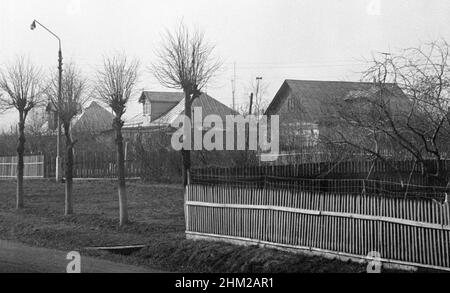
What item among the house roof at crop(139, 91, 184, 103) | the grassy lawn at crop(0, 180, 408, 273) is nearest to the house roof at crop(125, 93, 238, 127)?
the house roof at crop(139, 91, 184, 103)

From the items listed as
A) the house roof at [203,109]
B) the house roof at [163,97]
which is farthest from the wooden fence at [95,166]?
the house roof at [163,97]

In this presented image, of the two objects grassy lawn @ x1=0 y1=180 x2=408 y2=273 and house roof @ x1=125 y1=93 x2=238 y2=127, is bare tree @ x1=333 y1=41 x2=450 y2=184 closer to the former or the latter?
grassy lawn @ x1=0 y1=180 x2=408 y2=273

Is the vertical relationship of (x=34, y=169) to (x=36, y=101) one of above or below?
below

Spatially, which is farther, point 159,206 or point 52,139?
point 52,139

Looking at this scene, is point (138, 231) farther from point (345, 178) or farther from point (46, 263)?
point (345, 178)

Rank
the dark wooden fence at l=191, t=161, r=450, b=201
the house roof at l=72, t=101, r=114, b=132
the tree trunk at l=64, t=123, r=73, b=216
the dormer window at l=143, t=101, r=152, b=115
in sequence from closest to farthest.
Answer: the dark wooden fence at l=191, t=161, r=450, b=201
the tree trunk at l=64, t=123, r=73, b=216
the house roof at l=72, t=101, r=114, b=132
the dormer window at l=143, t=101, r=152, b=115

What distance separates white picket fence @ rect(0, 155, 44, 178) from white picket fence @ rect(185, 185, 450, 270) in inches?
975

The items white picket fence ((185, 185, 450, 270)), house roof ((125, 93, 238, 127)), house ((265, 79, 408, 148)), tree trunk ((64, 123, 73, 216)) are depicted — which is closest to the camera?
Result: white picket fence ((185, 185, 450, 270))

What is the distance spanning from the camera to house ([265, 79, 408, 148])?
1290cm

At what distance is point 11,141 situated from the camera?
55938mm

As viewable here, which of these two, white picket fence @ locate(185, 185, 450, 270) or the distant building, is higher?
the distant building
